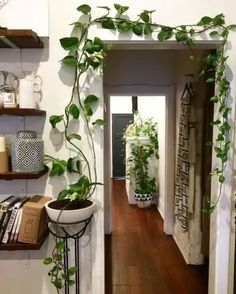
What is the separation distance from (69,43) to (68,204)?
86 centimetres

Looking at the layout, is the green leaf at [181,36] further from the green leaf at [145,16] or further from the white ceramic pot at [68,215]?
the white ceramic pot at [68,215]

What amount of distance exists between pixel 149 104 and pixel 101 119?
4.37m

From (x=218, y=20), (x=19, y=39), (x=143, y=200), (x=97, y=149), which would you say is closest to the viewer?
(x=19, y=39)

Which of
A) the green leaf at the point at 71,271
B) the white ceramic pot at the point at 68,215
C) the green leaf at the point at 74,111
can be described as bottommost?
the green leaf at the point at 71,271

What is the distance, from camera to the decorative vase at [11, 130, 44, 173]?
157cm

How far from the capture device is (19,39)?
5.03ft

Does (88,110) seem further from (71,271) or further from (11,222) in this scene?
(71,271)

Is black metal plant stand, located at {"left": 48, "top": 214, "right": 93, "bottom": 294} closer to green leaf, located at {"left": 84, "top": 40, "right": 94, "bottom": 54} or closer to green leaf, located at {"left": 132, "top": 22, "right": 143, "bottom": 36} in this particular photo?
green leaf, located at {"left": 84, "top": 40, "right": 94, "bottom": 54}

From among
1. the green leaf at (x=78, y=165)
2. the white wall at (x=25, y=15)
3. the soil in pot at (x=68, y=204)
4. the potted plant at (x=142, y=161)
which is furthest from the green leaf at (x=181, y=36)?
the potted plant at (x=142, y=161)

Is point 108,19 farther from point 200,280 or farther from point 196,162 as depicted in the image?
point 200,280

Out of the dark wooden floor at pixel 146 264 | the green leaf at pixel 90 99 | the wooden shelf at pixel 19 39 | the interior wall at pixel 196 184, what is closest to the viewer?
the wooden shelf at pixel 19 39

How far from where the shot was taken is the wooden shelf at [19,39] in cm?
146

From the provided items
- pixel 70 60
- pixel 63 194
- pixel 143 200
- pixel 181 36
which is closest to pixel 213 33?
pixel 181 36

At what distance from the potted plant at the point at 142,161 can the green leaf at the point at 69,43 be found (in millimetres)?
3805
